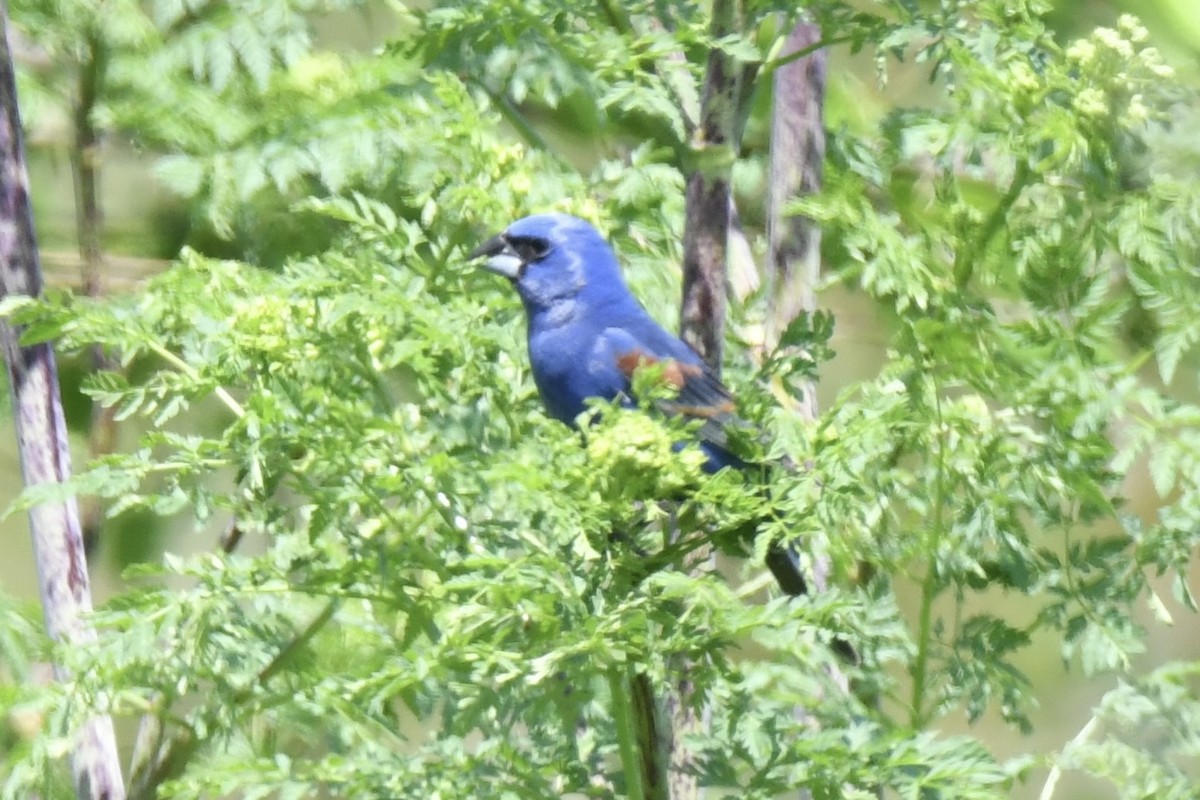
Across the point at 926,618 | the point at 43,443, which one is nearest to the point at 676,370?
the point at 926,618

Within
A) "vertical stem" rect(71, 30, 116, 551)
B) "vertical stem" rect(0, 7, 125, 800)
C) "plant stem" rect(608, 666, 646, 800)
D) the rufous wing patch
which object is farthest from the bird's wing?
"vertical stem" rect(71, 30, 116, 551)

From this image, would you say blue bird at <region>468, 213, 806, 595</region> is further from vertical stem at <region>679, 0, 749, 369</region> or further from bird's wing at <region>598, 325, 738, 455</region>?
vertical stem at <region>679, 0, 749, 369</region>

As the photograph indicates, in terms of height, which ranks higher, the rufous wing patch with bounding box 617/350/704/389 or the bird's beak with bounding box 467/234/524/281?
the bird's beak with bounding box 467/234/524/281

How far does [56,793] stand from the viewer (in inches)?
104

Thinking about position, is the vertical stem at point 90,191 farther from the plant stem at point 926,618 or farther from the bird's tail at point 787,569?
the plant stem at point 926,618

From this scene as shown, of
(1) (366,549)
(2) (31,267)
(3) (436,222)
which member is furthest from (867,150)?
(2) (31,267)

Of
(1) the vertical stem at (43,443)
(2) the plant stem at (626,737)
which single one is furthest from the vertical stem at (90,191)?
(2) the plant stem at (626,737)

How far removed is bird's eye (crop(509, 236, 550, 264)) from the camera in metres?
2.53

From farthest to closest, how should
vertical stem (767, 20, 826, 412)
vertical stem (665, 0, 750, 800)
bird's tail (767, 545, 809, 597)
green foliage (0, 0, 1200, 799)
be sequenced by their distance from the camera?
vertical stem (767, 20, 826, 412)
bird's tail (767, 545, 809, 597)
vertical stem (665, 0, 750, 800)
green foliage (0, 0, 1200, 799)

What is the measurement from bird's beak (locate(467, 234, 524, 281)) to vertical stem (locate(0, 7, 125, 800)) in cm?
66

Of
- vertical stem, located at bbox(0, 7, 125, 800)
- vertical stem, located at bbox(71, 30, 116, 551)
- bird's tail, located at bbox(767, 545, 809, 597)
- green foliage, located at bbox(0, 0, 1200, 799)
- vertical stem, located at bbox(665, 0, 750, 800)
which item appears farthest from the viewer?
vertical stem, located at bbox(71, 30, 116, 551)

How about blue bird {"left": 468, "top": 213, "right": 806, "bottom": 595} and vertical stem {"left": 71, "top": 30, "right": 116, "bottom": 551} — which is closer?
blue bird {"left": 468, "top": 213, "right": 806, "bottom": 595}

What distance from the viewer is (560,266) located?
9.05ft

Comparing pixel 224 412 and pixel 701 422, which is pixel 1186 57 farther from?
pixel 224 412
